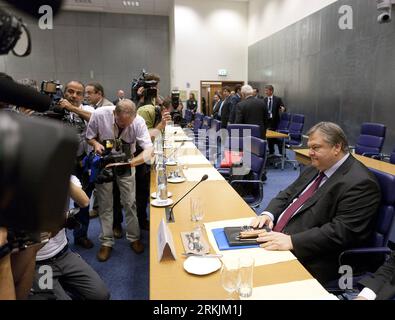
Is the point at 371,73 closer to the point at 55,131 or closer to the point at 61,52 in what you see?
the point at 55,131

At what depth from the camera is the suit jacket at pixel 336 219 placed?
161 cm

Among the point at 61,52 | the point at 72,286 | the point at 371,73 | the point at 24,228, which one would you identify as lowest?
the point at 72,286

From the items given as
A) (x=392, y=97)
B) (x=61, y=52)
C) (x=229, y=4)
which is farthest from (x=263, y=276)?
(x=61, y=52)

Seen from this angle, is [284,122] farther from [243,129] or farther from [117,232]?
[117,232]

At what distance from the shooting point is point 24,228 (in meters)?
0.36

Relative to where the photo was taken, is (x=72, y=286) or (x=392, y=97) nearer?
(x=72, y=286)

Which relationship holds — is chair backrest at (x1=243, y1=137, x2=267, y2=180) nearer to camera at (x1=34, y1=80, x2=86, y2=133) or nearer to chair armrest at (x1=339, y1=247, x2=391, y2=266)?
chair armrest at (x1=339, y1=247, x2=391, y2=266)

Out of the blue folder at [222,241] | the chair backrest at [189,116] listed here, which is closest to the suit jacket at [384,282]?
the blue folder at [222,241]

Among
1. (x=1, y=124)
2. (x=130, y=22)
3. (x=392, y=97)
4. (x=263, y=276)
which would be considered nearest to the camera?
(x=1, y=124)

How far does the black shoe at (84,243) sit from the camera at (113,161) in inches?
32.8

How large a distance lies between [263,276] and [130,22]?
11.9 m

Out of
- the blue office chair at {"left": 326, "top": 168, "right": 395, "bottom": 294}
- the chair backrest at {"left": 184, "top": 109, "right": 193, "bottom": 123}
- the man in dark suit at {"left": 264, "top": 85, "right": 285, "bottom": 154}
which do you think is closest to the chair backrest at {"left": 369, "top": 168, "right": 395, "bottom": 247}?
the blue office chair at {"left": 326, "top": 168, "right": 395, "bottom": 294}

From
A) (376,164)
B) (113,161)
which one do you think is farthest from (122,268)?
(376,164)

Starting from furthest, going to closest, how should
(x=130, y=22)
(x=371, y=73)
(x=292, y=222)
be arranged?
(x=130, y=22) → (x=371, y=73) → (x=292, y=222)
